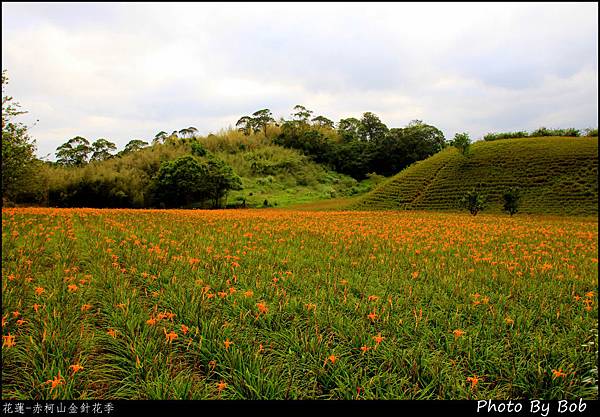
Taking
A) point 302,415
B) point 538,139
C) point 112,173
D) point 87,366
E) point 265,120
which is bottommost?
point 302,415

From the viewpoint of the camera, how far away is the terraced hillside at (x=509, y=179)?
107 feet

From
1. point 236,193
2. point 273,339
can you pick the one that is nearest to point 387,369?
point 273,339

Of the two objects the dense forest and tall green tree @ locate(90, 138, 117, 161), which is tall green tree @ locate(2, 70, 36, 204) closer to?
the dense forest

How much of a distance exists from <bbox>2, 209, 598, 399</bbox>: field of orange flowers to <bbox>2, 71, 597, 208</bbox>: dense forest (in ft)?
64.9

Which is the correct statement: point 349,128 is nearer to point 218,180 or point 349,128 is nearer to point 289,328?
point 218,180

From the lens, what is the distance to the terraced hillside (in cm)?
3247

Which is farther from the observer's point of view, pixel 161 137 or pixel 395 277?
pixel 161 137

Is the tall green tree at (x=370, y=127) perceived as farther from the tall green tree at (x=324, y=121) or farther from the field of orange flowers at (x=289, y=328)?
the field of orange flowers at (x=289, y=328)

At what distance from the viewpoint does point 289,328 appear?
12.7 feet

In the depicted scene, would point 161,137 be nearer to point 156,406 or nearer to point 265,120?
point 265,120

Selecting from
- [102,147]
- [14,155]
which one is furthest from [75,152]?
[14,155]

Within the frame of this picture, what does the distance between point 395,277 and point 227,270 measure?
3.05 meters

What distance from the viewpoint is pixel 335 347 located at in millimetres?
3449

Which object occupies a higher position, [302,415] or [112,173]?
[112,173]
